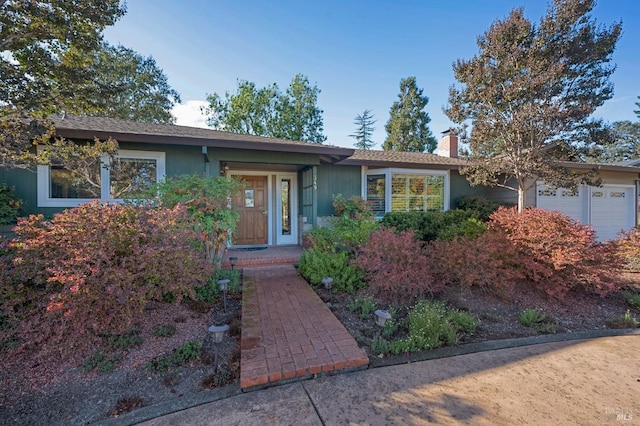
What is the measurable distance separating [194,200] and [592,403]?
17.8ft

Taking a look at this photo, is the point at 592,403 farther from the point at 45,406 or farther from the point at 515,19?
the point at 515,19

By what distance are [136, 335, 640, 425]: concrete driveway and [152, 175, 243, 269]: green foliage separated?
10.1 feet

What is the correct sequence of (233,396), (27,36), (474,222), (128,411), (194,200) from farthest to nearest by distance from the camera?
(474,222)
(194,200)
(27,36)
(233,396)
(128,411)

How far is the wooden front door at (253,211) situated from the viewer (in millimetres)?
8461

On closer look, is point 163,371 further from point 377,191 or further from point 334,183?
point 377,191

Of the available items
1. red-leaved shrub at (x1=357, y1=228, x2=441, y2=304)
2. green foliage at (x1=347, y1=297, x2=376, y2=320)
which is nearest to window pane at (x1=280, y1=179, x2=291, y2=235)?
red-leaved shrub at (x1=357, y1=228, x2=441, y2=304)

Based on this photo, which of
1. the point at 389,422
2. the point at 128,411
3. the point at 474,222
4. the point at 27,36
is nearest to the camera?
the point at 389,422

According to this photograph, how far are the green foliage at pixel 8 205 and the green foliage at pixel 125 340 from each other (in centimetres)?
438

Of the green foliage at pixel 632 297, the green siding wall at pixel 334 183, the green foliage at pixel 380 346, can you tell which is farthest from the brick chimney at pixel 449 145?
the green foliage at pixel 380 346

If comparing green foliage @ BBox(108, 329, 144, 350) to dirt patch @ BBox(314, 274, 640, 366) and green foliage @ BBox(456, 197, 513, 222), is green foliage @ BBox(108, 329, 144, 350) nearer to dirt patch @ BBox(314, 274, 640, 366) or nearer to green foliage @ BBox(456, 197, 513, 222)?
dirt patch @ BBox(314, 274, 640, 366)

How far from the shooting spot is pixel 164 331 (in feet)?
11.3

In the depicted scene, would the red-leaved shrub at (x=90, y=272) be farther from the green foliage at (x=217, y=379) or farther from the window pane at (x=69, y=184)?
the window pane at (x=69, y=184)

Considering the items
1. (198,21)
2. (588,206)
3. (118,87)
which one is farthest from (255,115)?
(588,206)

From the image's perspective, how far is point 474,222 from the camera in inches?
292
